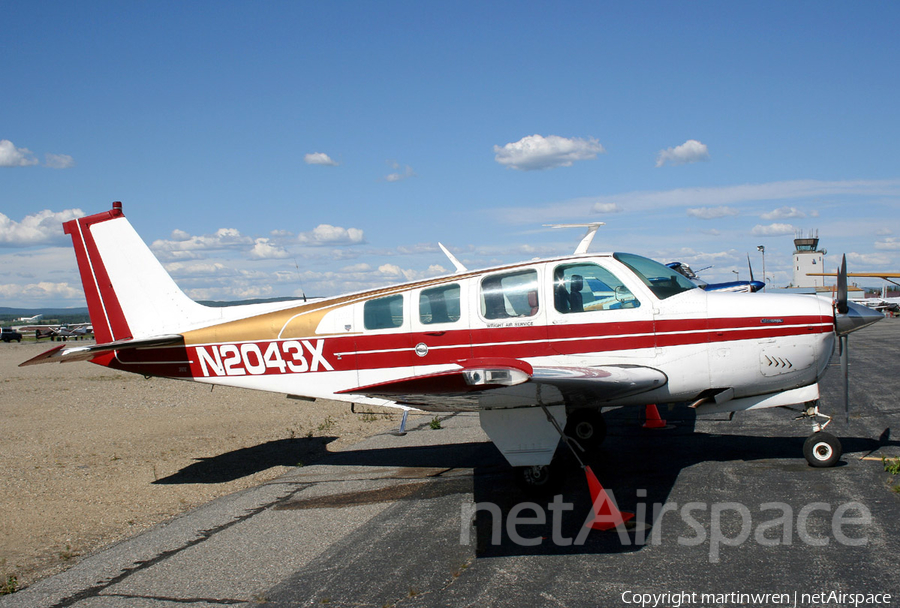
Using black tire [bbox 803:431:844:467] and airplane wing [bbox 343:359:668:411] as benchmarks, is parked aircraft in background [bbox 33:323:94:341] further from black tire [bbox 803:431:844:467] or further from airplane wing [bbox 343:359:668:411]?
black tire [bbox 803:431:844:467]

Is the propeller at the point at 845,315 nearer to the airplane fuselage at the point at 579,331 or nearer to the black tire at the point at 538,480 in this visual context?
the airplane fuselage at the point at 579,331

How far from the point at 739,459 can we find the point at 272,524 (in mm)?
5417

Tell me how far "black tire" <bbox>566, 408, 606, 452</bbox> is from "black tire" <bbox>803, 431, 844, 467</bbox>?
2.49 meters

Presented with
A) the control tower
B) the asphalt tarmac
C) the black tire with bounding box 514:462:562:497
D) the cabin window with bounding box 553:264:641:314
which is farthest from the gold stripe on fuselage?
the control tower

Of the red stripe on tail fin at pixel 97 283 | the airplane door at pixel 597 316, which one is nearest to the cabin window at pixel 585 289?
the airplane door at pixel 597 316

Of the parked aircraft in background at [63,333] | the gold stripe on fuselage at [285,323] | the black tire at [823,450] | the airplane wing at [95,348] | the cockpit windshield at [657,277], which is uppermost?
the cockpit windshield at [657,277]

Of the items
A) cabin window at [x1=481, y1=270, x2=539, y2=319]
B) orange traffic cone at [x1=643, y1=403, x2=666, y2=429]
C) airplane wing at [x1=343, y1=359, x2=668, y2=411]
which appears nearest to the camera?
airplane wing at [x1=343, y1=359, x2=668, y2=411]

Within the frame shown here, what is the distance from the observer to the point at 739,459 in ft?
25.1

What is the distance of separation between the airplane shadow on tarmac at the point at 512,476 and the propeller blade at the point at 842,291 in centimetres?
181

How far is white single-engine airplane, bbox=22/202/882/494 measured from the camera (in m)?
6.55

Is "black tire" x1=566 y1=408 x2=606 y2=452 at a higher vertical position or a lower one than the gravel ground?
higher

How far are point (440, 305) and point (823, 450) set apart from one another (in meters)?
4.52

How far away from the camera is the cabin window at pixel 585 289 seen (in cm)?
704

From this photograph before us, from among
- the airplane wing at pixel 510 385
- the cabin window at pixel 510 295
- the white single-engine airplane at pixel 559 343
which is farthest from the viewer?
the cabin window at pixel 510 295
